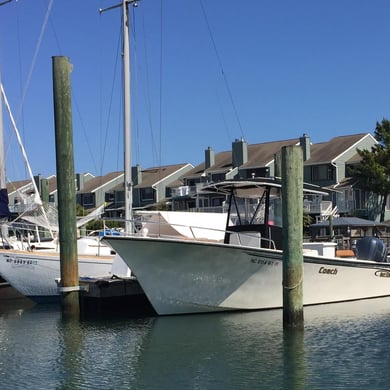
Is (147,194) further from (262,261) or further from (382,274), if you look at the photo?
(262,261)

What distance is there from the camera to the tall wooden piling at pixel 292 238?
12.6 metres

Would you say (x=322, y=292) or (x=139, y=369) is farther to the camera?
(x=322, y=292)

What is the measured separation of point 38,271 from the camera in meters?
21.0

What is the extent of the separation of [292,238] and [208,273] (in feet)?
13.0

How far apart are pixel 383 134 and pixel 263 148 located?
16.9 metres

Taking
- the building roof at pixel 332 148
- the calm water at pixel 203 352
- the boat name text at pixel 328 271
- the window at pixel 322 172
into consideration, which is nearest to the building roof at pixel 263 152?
the building roof at pixel 332 148

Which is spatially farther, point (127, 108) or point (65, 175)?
point (127, 108)

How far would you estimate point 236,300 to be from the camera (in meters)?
16.7

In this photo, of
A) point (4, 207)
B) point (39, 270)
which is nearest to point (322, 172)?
point (4, 207)

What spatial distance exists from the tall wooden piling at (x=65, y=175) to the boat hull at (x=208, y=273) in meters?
1.94

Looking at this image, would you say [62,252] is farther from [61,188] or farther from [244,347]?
[244,347]

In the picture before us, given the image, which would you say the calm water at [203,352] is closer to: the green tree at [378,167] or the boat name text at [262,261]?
the boat name text at [262,261]

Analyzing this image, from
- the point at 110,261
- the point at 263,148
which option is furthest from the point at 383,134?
the point at 110,261

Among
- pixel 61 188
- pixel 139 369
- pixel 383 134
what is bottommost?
pixel 139 369
